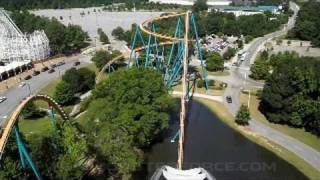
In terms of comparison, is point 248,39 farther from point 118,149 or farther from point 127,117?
point 118,149

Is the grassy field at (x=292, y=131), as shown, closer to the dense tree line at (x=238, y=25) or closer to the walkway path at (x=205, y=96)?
the walkway path at (x=205, y=96)

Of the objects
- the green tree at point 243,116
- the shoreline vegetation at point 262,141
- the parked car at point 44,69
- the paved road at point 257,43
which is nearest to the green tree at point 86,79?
the shoreline vegetation at point 262,141

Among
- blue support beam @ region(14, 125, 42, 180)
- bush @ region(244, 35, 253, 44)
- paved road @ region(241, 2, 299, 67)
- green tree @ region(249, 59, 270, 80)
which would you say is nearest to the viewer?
blue support beam @ region(14, 125, 42, 180)

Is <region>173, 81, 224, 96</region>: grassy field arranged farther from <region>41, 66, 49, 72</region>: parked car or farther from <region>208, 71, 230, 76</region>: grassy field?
<region>41, 66, 49, 72</region>: parked car

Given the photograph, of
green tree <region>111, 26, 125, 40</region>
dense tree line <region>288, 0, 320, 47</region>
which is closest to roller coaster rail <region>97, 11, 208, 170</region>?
green tree <region>111, 26, 125, 40</region>

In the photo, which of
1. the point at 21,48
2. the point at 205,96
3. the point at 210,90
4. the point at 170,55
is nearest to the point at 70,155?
the point at 205,96

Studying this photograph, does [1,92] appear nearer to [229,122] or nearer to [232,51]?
[229,122]
